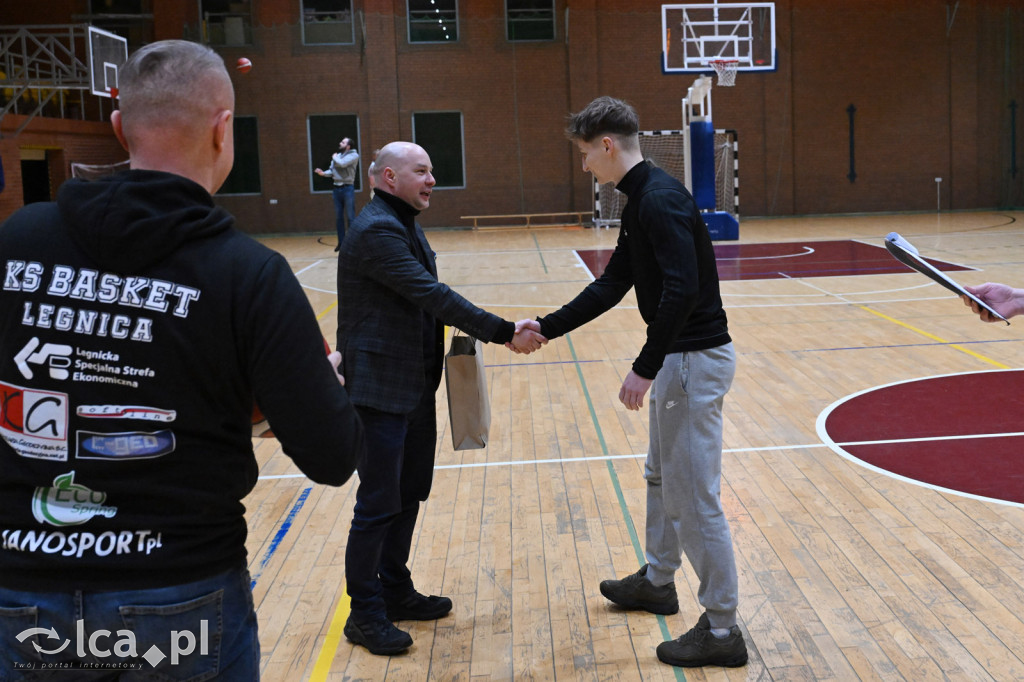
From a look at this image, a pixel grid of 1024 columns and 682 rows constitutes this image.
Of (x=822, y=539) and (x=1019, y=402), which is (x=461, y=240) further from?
(x=822, y=539)

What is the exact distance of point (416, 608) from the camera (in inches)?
151

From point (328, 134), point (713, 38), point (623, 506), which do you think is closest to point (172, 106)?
point (623, 506)

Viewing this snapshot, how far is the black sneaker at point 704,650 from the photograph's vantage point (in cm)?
331

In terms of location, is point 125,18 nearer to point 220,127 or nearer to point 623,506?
point 623,506

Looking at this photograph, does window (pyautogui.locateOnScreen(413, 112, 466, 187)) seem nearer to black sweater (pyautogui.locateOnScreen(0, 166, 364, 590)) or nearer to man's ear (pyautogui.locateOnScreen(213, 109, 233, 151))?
man's ear (pyautogui.locateOnScreen(213, 109, 233, 151))

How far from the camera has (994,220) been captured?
2112 cm

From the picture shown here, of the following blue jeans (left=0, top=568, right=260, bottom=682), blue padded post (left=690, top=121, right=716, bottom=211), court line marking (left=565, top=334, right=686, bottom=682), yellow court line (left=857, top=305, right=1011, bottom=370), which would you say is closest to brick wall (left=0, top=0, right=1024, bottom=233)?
blue padded post (left=690, top=121, right=716, bottom=211)

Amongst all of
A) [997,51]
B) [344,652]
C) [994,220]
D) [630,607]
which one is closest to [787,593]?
[630,607]

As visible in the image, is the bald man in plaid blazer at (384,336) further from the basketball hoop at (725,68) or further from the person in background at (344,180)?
the person in background at (344,180)

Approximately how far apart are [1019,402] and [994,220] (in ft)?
53.9

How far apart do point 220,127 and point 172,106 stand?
85 millimetres

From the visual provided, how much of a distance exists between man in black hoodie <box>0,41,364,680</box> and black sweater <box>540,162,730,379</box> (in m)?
1.74

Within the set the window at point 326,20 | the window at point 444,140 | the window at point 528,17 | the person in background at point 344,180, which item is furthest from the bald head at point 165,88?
the window at point 326,20

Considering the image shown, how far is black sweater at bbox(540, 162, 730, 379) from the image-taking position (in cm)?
315
